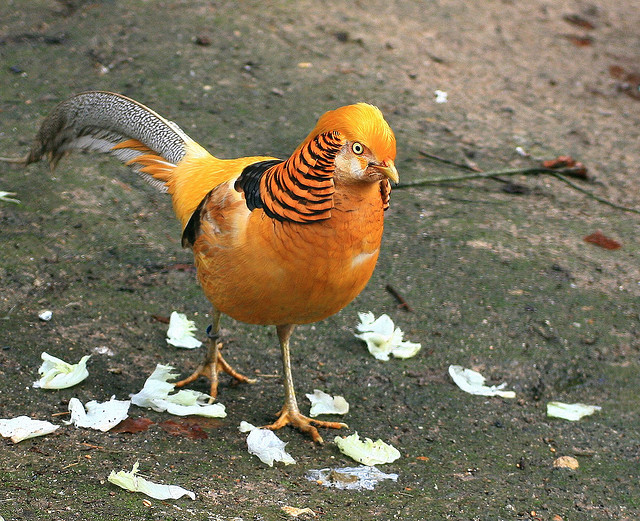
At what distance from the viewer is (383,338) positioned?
412 cm

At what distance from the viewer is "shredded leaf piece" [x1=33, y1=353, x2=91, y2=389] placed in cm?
340

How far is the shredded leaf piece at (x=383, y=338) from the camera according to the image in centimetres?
411

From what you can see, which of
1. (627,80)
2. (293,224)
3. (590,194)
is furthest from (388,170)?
(627,80)

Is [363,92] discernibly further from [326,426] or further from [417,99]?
[326,426]

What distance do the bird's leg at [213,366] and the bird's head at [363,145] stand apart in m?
1.19

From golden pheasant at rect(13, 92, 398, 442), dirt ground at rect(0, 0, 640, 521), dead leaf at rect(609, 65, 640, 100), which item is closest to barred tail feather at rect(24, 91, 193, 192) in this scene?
golden pheasant at rect(13, 92, 398, 442)

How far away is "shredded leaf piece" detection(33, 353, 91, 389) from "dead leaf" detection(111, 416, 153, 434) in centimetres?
33

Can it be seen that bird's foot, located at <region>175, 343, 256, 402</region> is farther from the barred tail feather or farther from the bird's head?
the bird's head

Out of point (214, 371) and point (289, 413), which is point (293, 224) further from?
point (214, 371)

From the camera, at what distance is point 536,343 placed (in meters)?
4.29

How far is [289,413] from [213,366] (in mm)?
469

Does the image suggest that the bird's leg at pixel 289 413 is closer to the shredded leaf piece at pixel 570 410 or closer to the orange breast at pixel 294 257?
the orange breast at pixel 294 257

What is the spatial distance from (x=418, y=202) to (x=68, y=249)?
7.56 ft

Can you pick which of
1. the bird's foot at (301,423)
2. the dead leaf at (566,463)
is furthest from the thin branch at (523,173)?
the dead leaf at (566,463)
